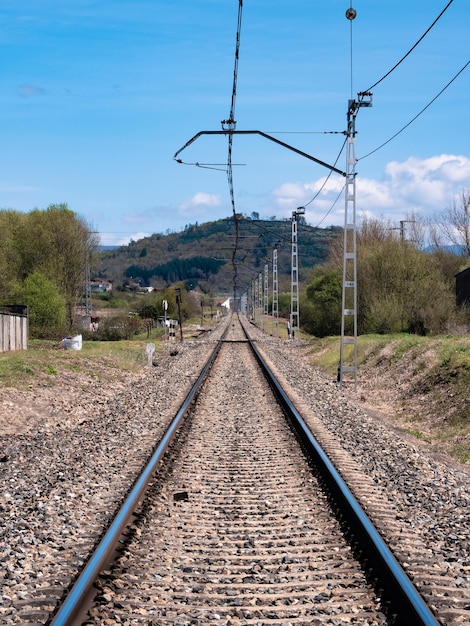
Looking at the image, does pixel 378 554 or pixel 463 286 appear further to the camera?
pixel 463 286

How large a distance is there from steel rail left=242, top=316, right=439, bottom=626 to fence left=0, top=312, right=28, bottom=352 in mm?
20507

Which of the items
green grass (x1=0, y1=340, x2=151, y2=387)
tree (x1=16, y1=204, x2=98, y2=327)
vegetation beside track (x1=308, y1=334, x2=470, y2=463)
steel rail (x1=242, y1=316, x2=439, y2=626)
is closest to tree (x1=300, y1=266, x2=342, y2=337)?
tree (x1=16, y1=204, x2=98, y2=327)

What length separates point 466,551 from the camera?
6777mm

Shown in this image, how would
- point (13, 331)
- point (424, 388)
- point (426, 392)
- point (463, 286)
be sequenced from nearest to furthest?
point (426, 392) → point (424, 388) → point (13, 331) → point (463, 286)

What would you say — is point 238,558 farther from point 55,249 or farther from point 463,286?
point 55,249

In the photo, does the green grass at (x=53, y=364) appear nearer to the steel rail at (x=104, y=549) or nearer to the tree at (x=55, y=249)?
the steel rail at (x=104, y=549)

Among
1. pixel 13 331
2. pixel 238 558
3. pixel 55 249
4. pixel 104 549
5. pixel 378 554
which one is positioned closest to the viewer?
pixel 378 554

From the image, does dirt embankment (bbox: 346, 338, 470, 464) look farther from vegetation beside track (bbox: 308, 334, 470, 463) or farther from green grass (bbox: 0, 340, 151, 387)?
green grass (bbox: 0, 340, 151, 387)

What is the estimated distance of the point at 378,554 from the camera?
627 centimetres

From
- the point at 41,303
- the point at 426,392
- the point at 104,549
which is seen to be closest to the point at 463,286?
the point at 41,303

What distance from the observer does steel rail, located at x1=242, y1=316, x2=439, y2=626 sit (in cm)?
511

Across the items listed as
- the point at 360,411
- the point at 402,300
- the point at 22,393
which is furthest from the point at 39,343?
the point at 360,411

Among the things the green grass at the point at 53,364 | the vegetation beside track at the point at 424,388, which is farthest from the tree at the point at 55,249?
the vegetation beside track at the point at 424,388

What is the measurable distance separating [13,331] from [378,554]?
26674mm
